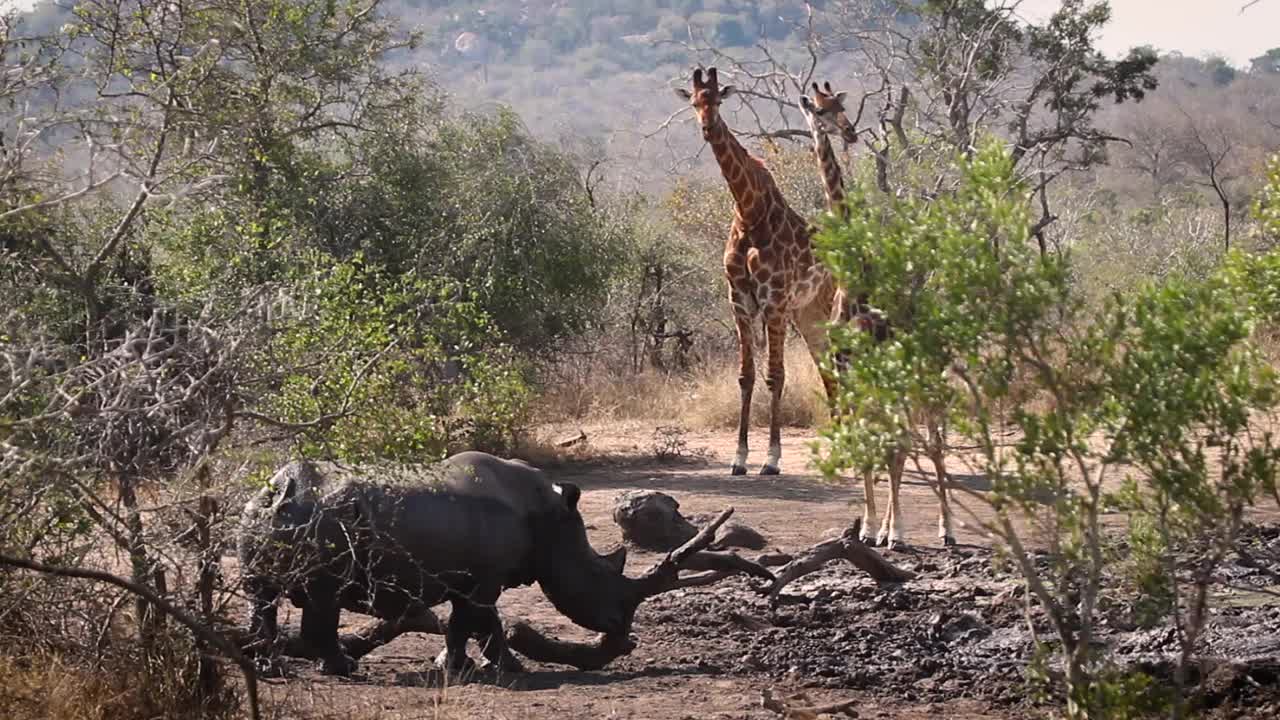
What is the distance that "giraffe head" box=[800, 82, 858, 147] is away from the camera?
12414 mm

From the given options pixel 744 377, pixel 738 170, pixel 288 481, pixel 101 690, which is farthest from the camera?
pixel 744 377

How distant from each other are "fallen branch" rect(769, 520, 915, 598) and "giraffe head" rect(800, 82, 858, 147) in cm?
377

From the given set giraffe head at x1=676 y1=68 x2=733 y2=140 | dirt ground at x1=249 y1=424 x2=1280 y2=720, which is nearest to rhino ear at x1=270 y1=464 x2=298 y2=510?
dirt ground at x1=249 y1=424 x2=1280 y2=720

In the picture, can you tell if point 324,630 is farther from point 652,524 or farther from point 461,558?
point 652,524

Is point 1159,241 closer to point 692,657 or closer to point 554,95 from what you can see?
point 692,657

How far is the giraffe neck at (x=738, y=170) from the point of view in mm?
14570

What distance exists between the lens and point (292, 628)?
312 inches

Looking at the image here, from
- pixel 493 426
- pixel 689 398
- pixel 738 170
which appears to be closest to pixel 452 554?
pixel 493 426

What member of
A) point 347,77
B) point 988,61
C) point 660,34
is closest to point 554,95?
point 660,34

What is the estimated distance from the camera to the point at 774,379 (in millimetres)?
14688

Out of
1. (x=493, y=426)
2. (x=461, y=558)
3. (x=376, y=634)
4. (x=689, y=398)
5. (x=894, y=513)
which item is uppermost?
(x=689, y=398)

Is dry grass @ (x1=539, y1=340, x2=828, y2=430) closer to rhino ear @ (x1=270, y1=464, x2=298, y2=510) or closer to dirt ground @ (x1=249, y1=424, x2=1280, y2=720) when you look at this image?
dirt ground @ (x1=249, y1=424, x2=1280, y2=720)

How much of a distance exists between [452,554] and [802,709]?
186 cm

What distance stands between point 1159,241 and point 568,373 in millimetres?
14215
